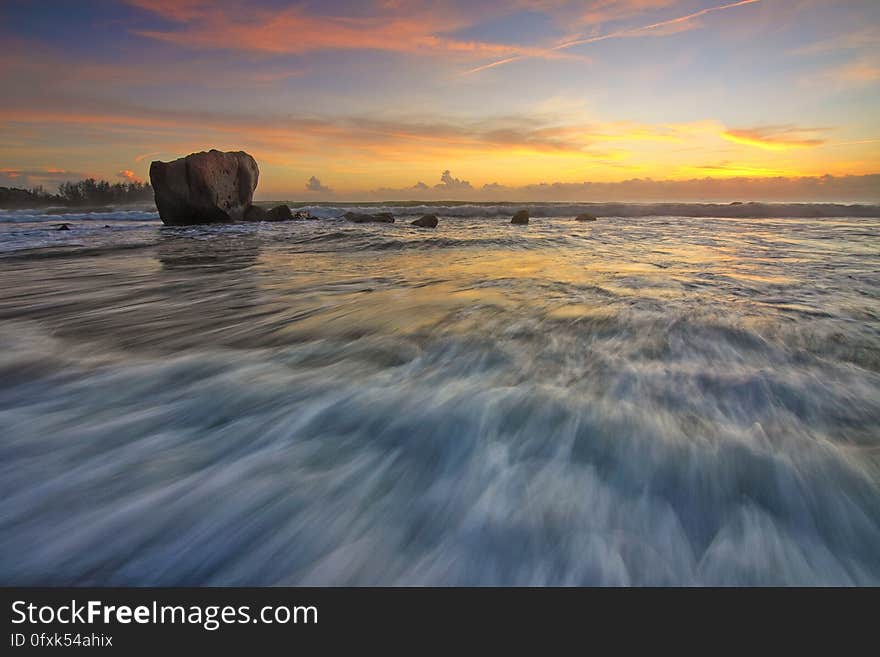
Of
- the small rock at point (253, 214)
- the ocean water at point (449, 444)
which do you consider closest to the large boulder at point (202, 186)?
the small rock at point (253, 214)

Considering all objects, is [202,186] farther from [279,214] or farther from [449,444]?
[449,444]

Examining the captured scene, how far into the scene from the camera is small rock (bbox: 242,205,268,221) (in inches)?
849

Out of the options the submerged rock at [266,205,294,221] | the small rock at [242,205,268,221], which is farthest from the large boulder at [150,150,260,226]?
the submerged rock at [266,205,294,221]

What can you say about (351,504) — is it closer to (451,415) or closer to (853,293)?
(451,415)

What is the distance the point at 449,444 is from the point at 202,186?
21.4 m

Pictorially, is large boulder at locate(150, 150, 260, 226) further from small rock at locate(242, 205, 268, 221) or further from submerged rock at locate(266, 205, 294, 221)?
submerged rock at locate(266, 205, 294, 221)

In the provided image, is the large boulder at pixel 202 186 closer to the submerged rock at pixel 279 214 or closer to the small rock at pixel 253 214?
the small rock at pixel 253 214

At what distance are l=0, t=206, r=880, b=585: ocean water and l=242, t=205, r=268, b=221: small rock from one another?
1949 cm

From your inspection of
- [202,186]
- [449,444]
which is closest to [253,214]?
[202,186]

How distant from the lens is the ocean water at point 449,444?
1.21m

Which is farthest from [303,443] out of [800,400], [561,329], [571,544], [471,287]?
[471,287]

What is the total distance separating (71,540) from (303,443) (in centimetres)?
76

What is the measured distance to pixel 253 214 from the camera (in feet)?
71.6

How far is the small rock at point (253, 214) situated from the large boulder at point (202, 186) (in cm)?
54
